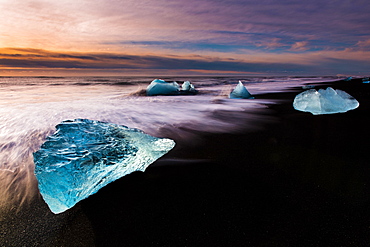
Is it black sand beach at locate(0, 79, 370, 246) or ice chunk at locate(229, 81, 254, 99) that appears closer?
black sand beach at locate(0, 79, 370, 246)

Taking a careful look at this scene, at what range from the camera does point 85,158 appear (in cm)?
A: 153

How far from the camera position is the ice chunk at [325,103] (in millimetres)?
4077

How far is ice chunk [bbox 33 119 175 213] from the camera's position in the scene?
131cm

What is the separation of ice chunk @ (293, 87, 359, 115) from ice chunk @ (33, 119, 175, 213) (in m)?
3.64

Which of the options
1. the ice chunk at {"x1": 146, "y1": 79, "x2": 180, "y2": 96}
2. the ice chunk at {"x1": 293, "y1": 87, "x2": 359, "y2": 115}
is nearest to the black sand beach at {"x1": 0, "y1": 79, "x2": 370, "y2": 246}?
the ice chunk at {"x1": 293, "y1": 87, "x2": 359, "y2": 115}

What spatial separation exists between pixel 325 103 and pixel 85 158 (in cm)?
468

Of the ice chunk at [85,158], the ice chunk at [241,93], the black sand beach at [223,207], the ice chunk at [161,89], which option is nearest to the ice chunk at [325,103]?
the black sand beach at [223,207]

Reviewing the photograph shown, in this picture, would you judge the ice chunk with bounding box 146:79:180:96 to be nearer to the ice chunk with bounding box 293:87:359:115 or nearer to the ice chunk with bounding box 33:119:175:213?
the ice chunk with bounding box 293:87:359:115

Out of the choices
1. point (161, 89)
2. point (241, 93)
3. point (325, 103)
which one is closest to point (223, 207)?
point (325, 103)

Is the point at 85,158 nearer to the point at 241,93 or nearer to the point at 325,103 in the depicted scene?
the point at 325,103

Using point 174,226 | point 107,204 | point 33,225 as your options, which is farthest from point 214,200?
point 33,225

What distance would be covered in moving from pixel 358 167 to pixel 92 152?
2417mm

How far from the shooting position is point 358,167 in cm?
179

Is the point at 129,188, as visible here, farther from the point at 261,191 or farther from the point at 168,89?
the point at 168,89
